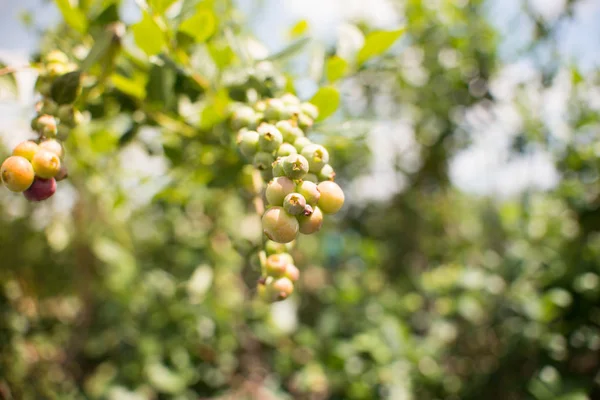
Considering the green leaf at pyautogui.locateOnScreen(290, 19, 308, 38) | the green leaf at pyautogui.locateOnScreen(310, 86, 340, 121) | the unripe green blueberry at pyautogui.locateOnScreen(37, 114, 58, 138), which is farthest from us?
the green leaf at pyautogui.locateOnScreen(290, 19, 308, 38)

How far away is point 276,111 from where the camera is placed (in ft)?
1.73

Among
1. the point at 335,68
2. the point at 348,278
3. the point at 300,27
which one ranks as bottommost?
the point at 348,278

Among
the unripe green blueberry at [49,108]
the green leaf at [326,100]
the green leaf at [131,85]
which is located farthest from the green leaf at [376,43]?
the unripe green blueberry at [49,108]

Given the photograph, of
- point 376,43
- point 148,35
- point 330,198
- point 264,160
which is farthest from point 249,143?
point 376,43

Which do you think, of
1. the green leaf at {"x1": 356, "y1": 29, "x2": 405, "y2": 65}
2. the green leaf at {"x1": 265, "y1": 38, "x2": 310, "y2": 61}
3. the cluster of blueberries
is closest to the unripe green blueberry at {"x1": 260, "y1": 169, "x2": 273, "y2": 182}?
the cluster of blueberries

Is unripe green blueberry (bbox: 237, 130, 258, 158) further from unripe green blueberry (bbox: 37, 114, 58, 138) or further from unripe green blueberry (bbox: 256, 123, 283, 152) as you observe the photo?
unripe green blueberry (bbox: 37, 114, 58, 138)

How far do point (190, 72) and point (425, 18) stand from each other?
1.19 meters

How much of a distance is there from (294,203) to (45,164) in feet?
0.91

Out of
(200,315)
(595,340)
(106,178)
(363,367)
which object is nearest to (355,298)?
(363,367)

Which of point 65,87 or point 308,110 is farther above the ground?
point 65,87

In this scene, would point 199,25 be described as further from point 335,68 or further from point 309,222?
point 309,222

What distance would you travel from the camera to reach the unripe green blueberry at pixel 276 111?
53 cm

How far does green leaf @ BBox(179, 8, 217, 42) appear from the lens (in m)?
0.60

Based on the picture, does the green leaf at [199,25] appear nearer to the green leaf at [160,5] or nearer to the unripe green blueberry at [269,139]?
the green leaf at [160,5]
